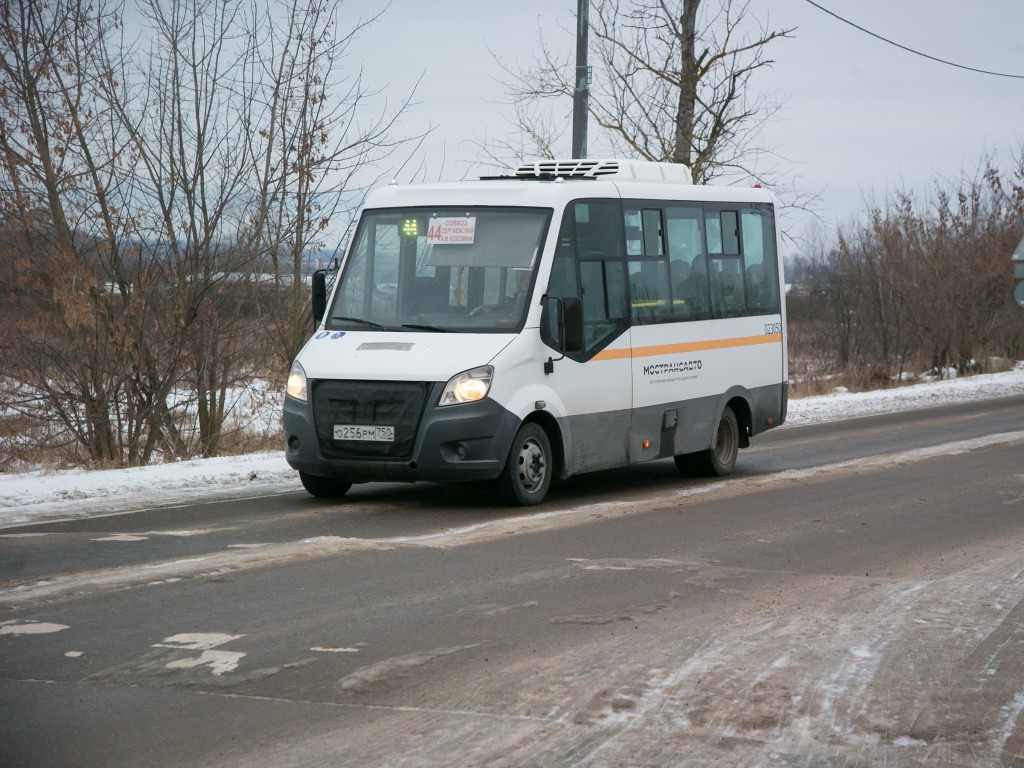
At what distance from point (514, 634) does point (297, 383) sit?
4.85 metres

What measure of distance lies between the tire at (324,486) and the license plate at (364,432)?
0.73m

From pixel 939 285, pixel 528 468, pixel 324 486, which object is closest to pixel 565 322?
pixel 528 468

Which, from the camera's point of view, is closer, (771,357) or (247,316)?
(771,357)

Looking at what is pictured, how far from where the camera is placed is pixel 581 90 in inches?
772

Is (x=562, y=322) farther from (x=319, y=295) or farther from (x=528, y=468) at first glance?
(x=319, y=295)

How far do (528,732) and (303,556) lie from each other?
372 cm

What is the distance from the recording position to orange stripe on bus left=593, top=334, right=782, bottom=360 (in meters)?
11.8

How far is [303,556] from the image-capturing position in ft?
27.6

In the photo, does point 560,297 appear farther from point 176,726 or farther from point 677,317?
point 176,726

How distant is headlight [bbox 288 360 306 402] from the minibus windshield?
1.98ft

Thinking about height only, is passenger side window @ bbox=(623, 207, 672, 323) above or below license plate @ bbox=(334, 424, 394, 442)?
above

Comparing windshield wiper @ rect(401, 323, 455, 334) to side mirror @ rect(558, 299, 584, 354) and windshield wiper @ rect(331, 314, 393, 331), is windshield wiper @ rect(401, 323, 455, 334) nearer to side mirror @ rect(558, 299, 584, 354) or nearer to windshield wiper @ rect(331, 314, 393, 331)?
windshield wiper @ rect(331, 314, 393, 331)

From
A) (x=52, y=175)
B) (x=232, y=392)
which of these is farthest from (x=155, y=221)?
(x=232, y=392)

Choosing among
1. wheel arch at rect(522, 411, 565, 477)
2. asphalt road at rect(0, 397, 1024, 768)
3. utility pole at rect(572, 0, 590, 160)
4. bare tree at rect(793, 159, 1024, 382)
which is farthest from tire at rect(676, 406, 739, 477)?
bare tree at rect(793, 159, 1024, 382)
